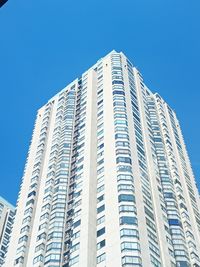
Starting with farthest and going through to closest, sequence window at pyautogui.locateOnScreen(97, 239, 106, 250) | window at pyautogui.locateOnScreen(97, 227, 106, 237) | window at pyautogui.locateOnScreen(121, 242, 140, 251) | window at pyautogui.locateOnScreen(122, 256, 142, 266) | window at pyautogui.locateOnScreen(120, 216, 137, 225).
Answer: window at pyautogui.locateOnScreen(97, 227, 106, 237) < window at pyautogui.locateOnScreen(120, 216, 137, 225) < window at pyautogui.locateOnScreen(97, 239, 106, 250) < window at pyautogui.locateOnScreen(121, 242, 140, 251) < window at pyautogui.locateOnScreen(122, 256, 142, 266)

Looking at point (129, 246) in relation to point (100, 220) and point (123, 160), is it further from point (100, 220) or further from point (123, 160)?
point (123, 160)

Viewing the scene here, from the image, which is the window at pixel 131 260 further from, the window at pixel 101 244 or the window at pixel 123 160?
the window at pixel 123 160

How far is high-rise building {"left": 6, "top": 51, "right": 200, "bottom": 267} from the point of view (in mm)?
51031

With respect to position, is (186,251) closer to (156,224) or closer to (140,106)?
(156,224)

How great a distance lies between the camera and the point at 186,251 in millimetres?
55062

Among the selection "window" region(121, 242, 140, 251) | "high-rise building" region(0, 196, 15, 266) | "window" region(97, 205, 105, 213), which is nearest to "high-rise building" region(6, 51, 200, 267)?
"window" region(121, 242, 140, 251)

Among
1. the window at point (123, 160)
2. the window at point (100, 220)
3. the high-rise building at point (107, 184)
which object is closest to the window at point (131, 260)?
the high-rise building at point (107, 184)

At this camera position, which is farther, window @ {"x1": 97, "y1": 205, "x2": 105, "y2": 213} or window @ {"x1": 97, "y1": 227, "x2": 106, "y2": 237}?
window @ {"x1": 97, "y1": 205, "x2": 105, "y2": 213}

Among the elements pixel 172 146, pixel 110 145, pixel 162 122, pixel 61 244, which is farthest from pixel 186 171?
pixel 61 244

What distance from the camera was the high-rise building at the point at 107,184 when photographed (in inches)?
2009

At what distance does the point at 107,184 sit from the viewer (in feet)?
190

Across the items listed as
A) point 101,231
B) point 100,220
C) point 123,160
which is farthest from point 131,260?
point 123,160

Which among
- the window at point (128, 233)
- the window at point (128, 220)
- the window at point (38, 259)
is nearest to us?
the window at point (128, 233)

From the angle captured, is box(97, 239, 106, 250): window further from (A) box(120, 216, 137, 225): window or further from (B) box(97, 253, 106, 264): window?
(A) box(120, 216, 137, 225): window
